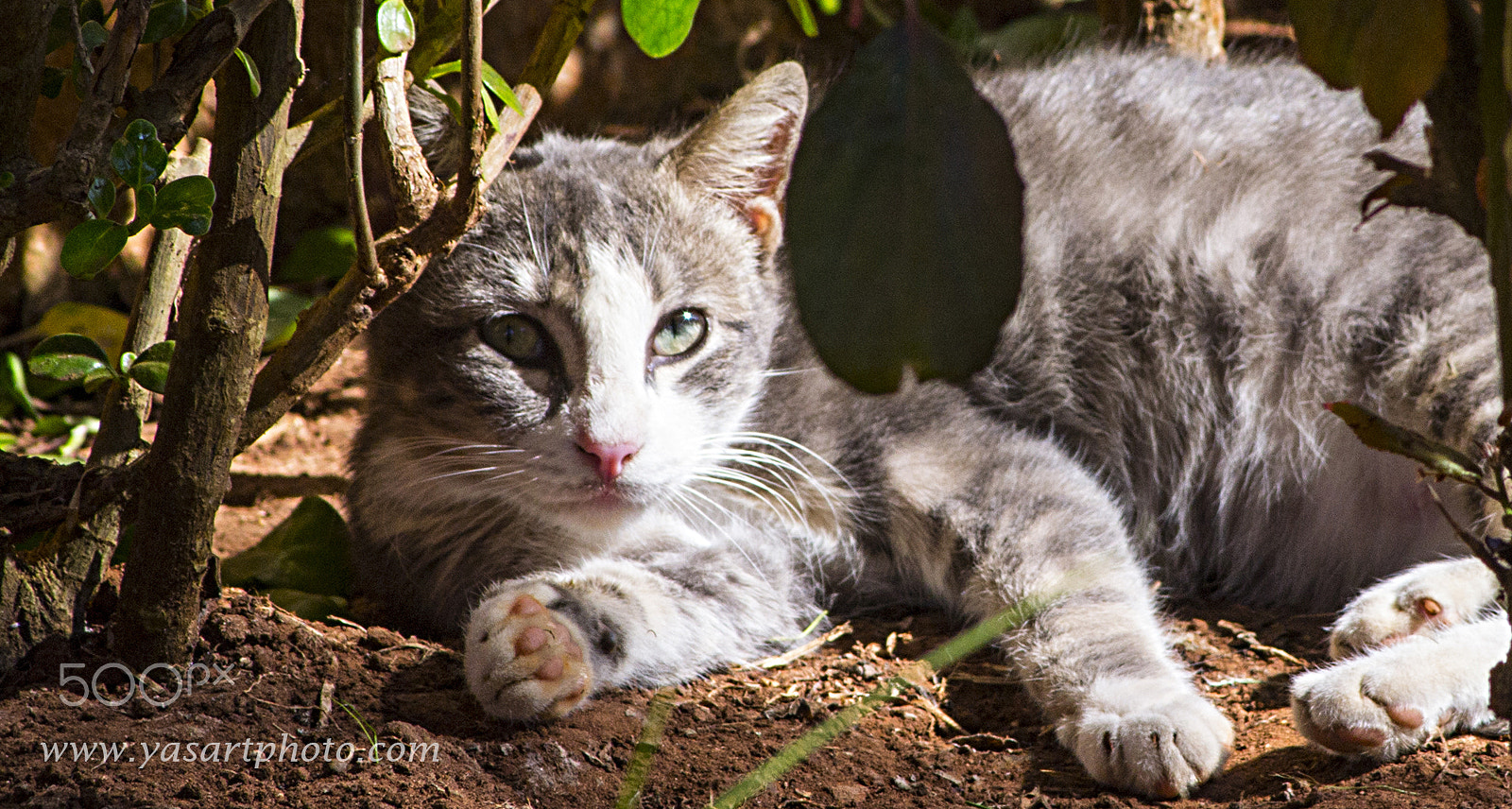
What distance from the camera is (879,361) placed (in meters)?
0.69

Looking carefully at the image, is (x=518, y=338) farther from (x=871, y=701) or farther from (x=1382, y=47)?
(x=1382, y=47)

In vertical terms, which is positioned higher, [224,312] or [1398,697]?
[224,312]

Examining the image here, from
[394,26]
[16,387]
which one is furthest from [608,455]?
[16,387]

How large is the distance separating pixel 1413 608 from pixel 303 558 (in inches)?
71.4

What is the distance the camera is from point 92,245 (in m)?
1.19

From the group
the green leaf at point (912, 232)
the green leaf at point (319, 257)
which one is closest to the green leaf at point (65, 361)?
the green leaf at point (912, 232)

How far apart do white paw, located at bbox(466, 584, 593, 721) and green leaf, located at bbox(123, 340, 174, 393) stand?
1.75 feet

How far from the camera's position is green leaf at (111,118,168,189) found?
117 centimetres

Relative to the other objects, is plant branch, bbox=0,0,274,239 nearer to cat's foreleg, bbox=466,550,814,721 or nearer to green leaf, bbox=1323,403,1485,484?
cat's foreleg, bbox=466,550,814,721

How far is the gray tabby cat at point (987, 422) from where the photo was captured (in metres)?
1.78

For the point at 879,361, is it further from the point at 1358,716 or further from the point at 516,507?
the point at 516,507

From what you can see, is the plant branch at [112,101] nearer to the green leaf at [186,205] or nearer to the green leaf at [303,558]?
the green leaf at [186,205]

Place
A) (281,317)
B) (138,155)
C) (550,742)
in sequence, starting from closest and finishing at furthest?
(138,155), (550,742), (281,317)

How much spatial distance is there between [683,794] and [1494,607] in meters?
1.27
